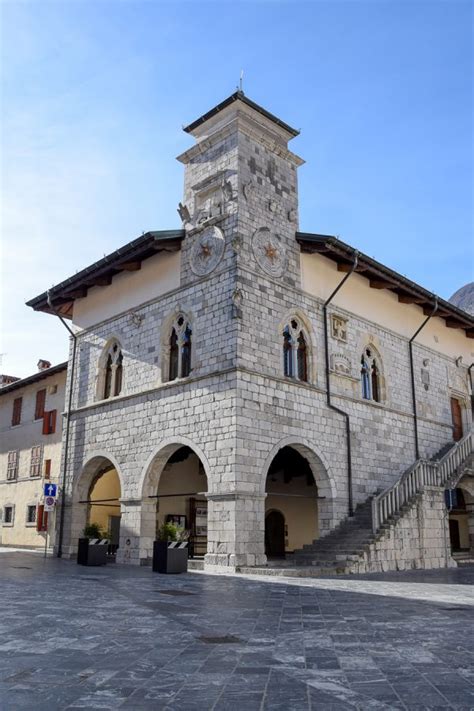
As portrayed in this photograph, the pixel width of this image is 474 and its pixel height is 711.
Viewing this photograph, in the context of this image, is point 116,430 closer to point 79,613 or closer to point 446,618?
point 79,613

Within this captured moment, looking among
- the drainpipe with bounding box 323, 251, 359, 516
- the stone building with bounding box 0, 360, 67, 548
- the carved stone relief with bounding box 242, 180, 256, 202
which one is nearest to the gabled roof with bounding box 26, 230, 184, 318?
the carved stone relief with bounding box 242, 180, 256, 202

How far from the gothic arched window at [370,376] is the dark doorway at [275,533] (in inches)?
218

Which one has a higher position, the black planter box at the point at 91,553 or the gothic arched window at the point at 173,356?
the gothic arched window at the point at 173,356

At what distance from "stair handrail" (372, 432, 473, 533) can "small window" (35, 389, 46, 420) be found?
1434 cm

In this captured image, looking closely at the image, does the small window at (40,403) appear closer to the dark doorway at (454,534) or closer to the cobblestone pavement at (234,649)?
the cobblestone pavement at (234,649)

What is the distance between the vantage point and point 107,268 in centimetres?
1859

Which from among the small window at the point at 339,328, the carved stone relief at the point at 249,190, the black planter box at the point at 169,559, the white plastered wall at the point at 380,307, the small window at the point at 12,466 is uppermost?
the carved stone relief at the point at 249,190

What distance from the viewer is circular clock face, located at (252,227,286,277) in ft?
53.0

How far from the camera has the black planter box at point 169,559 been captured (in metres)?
13.4

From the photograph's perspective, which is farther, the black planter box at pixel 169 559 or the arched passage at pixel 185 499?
the arched passage at pixel 185 499

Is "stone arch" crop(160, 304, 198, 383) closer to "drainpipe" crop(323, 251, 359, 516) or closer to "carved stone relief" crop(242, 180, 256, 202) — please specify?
"carved stone relief" crop(242, 180, 256, 202)

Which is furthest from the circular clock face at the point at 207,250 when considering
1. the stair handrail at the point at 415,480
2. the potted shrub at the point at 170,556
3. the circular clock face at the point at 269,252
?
the stair handrail at the point at 415,480

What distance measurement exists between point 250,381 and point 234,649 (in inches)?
374

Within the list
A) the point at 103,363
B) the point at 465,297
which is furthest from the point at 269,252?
the point at 465,297
